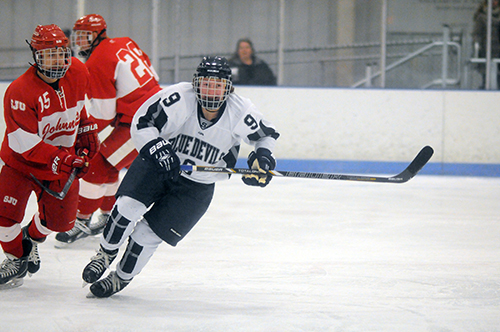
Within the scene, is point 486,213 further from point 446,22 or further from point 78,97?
point 446,22

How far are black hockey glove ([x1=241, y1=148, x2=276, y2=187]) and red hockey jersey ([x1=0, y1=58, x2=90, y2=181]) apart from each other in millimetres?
748

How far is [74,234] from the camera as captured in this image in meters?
3.11

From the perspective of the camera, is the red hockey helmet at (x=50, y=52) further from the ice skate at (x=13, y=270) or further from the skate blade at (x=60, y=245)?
the skate blade at (x=60, y=245)

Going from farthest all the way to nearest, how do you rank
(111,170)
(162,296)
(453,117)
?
1. (453,117)
2. (111,170)
3. (162,296)

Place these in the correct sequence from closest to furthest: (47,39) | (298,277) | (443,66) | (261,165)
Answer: (261,165) < (47,39) < (298,277) < (443,66)

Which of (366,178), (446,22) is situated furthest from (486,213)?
(446,22)

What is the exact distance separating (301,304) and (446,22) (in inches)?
235

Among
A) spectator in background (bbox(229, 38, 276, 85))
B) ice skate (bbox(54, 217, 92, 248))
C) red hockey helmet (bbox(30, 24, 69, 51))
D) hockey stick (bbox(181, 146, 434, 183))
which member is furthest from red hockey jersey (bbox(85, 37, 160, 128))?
spectator in background (bbox(229, 38, 276, 85))

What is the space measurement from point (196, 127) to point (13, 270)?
2.98 feet

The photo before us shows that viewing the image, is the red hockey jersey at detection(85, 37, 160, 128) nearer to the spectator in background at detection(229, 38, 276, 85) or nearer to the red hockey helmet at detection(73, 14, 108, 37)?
the red hockey helmet at detection(73, 14, 108, 37)

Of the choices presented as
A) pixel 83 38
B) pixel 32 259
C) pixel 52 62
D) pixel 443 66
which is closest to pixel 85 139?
pixel 52 62

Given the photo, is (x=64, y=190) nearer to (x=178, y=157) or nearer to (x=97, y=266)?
(x=97, y=266)

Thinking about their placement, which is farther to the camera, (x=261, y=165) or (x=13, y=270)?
(x=13, y=270)

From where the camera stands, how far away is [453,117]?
6.13 m
